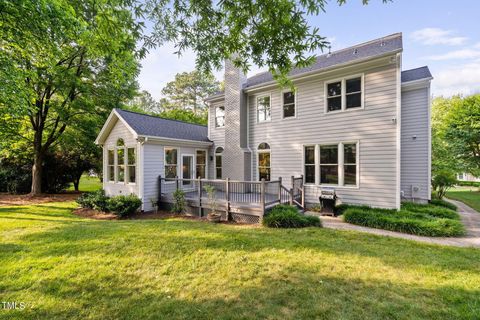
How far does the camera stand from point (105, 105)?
14477 mm

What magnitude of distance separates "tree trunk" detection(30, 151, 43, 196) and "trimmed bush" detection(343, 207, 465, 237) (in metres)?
17.7

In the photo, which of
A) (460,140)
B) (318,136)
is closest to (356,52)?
(318,136)

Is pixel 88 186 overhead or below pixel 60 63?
below

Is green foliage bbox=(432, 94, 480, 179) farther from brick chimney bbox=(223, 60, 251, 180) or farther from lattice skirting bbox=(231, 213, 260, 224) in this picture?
lattice skirting bbox=(231, 213, 260, 224)

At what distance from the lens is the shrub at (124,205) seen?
28.7 feet

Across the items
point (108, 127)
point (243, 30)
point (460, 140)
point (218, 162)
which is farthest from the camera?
point (460, 140)

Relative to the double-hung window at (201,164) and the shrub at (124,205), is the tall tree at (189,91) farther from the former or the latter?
the shrub at (124,205)

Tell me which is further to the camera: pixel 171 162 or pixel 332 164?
pixel 171 162

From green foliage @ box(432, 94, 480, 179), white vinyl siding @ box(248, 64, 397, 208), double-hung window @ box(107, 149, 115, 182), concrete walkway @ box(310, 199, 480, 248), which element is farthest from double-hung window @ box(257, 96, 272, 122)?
green foliage @ box(432, 94, 480, 179)

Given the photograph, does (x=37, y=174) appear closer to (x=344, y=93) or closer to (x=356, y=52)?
(x=344, y=93)

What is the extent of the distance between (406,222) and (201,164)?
9479 millimetres

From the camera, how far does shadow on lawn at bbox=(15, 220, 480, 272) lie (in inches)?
177

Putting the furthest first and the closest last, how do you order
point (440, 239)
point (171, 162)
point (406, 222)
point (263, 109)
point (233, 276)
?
point (263, 109) → point (171, 162) → point (406, 222) → point (440, 239) → point (233, 276)

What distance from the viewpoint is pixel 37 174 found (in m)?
13.8
